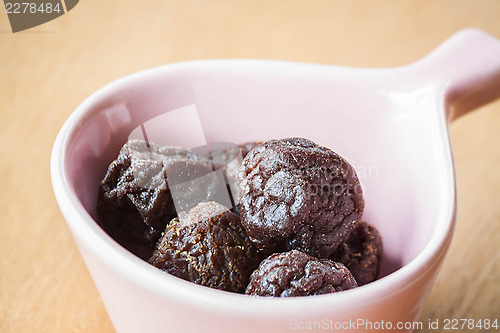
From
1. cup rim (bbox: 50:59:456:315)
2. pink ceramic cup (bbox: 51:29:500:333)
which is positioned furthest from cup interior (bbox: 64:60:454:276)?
cup rim (bbox: 50:59:456:315)

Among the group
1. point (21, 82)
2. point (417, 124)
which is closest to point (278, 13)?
point (21, 82)

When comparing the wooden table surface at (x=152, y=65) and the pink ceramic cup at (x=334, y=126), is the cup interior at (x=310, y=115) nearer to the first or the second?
the pink ceramic cup at (x=334, y=126)

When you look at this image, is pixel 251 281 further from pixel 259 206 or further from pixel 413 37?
pixel 413 37

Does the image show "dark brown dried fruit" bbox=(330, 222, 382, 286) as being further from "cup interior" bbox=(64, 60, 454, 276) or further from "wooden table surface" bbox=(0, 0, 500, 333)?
"wooden table surface" bbox=(0, 0, 500, 333)

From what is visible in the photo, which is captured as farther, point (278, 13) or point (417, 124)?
point (278, 13)

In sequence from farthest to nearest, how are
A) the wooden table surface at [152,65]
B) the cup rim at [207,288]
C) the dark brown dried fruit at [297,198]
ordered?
the wooden table surface at [152,65] → the dark brown dried fruit at [297,198] → the cup rim at [207,288]

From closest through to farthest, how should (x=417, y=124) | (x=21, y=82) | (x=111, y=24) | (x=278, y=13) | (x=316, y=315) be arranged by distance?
(x=316, y=315) → (x=417, y=124) → (x=21, y=82) → (x=111, y=24) → (x=278, y=13)

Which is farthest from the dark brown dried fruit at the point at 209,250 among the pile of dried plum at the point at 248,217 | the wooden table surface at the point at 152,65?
the wooden table surface at the point at 152,65
